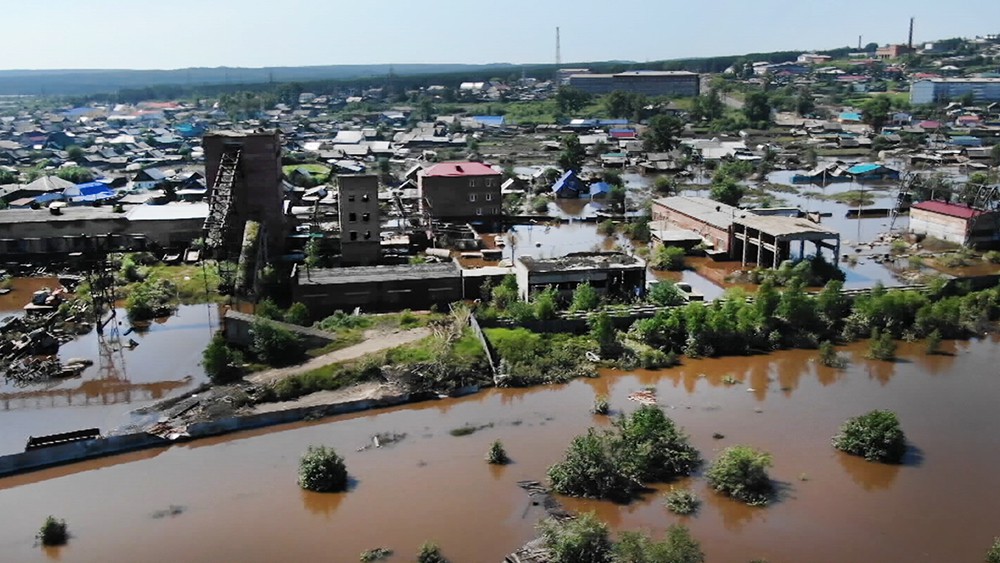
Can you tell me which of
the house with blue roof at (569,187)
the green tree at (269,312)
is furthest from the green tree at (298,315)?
the house with blue roof at (569,187)

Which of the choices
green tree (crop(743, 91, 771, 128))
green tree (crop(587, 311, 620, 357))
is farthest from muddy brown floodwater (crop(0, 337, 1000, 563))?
green tree (crop(743, 91, 771, 128))

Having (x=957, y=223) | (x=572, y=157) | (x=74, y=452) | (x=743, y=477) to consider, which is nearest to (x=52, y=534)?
(x=74, y=452)

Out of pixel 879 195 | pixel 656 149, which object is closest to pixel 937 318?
pixel 879 195

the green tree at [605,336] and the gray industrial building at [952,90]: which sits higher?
the gray industrial building at [952,90]

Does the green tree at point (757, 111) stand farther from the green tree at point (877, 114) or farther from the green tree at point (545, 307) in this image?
the green tree at point (545, 307)

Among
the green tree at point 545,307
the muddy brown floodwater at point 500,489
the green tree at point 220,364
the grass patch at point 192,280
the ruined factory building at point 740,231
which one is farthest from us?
the ruined factory building at point 740,231

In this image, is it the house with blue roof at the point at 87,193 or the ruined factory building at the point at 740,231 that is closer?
the ruined factory building at the point at 740,231

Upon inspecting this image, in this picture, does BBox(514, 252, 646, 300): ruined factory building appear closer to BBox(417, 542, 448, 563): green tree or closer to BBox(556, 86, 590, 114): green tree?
BBox(417, 542, 448, 563): green tree

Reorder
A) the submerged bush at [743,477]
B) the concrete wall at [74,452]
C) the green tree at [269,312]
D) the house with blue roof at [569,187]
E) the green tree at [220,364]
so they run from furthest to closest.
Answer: the house with blue roof at [569,187], the green tree at [269,312], the green tree at [220,364], the concrete wall at [74,452], the submerged bush at [743,477]
